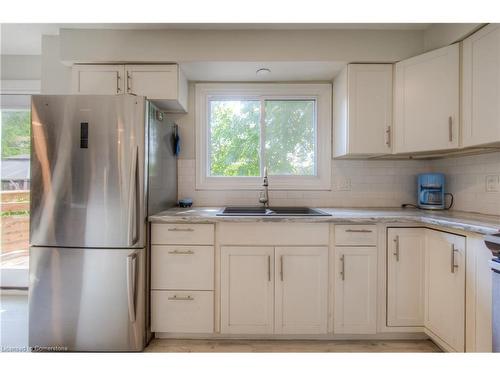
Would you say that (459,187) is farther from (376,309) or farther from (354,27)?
(354,27)

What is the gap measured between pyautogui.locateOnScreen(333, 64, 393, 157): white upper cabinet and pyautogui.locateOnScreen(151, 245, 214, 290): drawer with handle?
1.43 metres

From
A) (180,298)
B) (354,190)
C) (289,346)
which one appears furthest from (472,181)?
(180,298)

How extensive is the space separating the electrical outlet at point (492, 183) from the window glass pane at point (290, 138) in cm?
130

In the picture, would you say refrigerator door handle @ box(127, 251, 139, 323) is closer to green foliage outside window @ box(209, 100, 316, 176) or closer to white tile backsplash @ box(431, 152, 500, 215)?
green foliage outside window @ box(209, 100, 316, 176)

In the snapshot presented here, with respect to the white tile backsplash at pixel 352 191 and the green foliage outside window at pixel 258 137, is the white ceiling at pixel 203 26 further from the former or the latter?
the white tile backsplash at pixel 352 191

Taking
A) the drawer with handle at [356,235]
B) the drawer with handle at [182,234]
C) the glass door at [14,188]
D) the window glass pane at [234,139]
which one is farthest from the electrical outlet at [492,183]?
the glass door at [14,188]

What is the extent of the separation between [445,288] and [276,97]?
2004 millimetres

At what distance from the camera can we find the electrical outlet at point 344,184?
241 cm

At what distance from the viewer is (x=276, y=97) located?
8.00 feet

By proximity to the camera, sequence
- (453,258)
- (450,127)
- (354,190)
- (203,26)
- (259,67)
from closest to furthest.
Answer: (453,258), (450,127), (203,26), (259,67), (354,190)

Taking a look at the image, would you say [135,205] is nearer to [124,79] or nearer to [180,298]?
[180,298]

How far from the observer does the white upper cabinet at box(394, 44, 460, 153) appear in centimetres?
172
